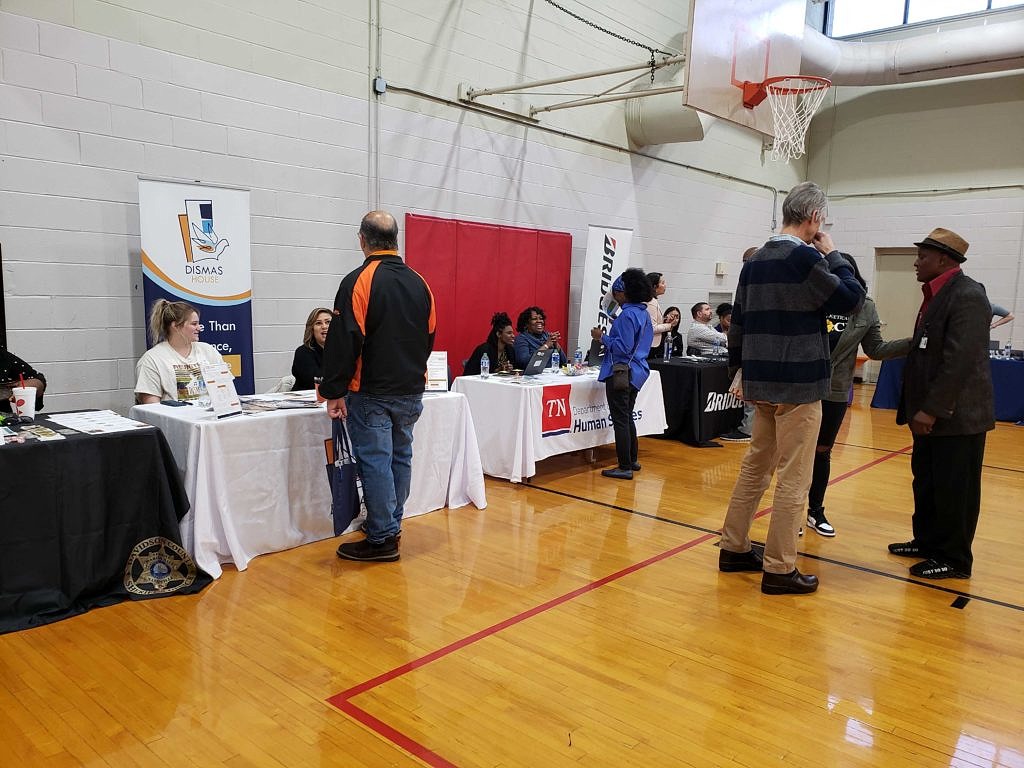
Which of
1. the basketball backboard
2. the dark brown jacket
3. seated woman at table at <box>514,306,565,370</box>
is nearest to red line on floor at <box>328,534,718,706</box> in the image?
the dark brown jacket

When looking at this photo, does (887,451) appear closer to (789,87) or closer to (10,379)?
(789,87)

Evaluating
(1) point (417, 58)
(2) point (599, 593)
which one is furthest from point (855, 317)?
(1) point (417, 58)

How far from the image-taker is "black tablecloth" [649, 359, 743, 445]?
5.92 m

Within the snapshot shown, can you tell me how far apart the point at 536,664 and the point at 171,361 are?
7.61ft

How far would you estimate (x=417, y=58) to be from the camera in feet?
18.5

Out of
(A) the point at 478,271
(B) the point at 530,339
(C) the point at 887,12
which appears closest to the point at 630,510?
(B) the point at 530,339

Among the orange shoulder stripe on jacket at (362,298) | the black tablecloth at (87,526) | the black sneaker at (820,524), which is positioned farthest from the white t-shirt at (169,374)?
the black sneaker at (820,524)

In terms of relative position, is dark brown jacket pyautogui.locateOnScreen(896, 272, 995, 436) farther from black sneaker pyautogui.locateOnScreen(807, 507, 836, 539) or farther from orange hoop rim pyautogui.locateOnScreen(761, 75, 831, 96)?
orange hoop rim pyautogui.locateOnScreen(761, 75, 831, 96)

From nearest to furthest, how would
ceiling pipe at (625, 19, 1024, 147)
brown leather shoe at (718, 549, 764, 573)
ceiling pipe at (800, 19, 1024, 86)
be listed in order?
brown leather shoe at (718, 549, 764, 573) < ceiling pipe at (625, 19, 1024, 147) < ceiling pipe at (800, 19, 1024, 86)

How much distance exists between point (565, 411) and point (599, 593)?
1.92m

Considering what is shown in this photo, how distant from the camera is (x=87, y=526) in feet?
8.79

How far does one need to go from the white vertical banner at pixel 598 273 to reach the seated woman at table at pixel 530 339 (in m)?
1.57

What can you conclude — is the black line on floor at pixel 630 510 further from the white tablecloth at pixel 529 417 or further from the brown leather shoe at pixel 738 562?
the brown leather shoe at pixel 738 562

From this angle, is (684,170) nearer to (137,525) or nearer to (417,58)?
(417,58)
